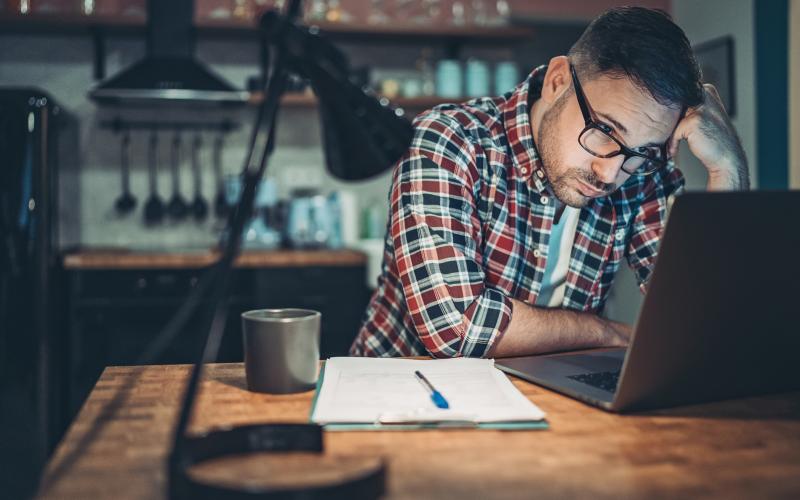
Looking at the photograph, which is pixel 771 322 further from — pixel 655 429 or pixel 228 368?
pixel 228 368

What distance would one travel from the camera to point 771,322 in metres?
0.98

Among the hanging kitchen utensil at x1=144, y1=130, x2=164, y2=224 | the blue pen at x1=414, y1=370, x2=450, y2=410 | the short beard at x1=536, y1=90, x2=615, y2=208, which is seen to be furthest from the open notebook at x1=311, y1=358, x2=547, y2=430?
the hanging kitchen utensil at x1=144, y1=130, x2=164, y2=224

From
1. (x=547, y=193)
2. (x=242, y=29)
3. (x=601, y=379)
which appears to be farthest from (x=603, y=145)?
(x=242, y=29)

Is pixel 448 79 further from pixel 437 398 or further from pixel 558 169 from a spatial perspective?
pixel 437 398

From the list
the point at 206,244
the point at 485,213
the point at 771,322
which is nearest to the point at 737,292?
the point at 771,322

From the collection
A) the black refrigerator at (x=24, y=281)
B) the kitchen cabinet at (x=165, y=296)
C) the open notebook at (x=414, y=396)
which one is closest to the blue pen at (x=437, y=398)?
the open notebook at (x=414, y=396)

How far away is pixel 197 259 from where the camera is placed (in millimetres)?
3236

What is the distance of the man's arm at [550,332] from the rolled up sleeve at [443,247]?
0.08 feet

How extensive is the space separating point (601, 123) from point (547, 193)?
8.4 inches

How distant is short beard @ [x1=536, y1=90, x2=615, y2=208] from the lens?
1.47m

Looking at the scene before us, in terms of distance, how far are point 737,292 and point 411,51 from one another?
334cm

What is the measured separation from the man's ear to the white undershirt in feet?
0.79

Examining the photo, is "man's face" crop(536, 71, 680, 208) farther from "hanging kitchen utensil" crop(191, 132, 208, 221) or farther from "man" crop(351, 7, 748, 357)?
"hanging kitchen utensil" crop(191, 132, 208, 221)

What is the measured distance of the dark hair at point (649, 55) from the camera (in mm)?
1340
